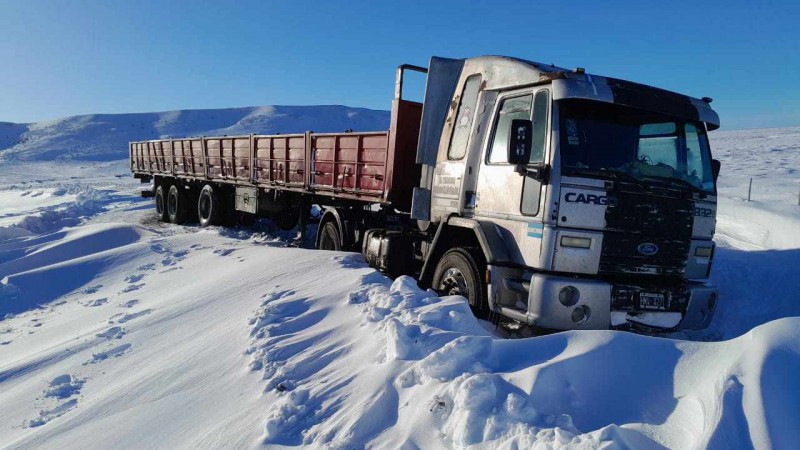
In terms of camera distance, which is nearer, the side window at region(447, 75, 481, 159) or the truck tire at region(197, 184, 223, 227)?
the side window at region(447, 75, 481, 159)

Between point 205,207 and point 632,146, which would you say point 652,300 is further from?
point 205,207

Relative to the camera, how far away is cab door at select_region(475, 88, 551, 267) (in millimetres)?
4559

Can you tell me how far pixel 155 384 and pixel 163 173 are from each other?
13401mm

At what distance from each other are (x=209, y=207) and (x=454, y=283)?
31.1ft

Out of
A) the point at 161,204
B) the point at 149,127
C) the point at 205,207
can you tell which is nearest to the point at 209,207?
the point at 205,207

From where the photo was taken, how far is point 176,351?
176 inches

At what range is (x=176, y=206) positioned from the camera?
1474 centimetres

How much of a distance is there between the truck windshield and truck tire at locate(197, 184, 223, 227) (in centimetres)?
1023

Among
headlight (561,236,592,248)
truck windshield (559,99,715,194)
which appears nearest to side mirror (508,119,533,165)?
truck windshield (559,99,715,194)

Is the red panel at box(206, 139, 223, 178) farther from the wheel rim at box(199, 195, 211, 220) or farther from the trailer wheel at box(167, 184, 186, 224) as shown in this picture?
the trailer wheel at box(167, 184, 186, 224)

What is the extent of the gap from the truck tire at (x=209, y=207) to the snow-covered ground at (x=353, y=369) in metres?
5.78

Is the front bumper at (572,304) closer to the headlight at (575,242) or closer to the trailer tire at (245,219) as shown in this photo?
the headlight at (575,242)

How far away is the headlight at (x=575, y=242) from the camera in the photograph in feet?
14.4

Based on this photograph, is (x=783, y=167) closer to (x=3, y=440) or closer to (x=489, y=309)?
(x=489, y=309)
